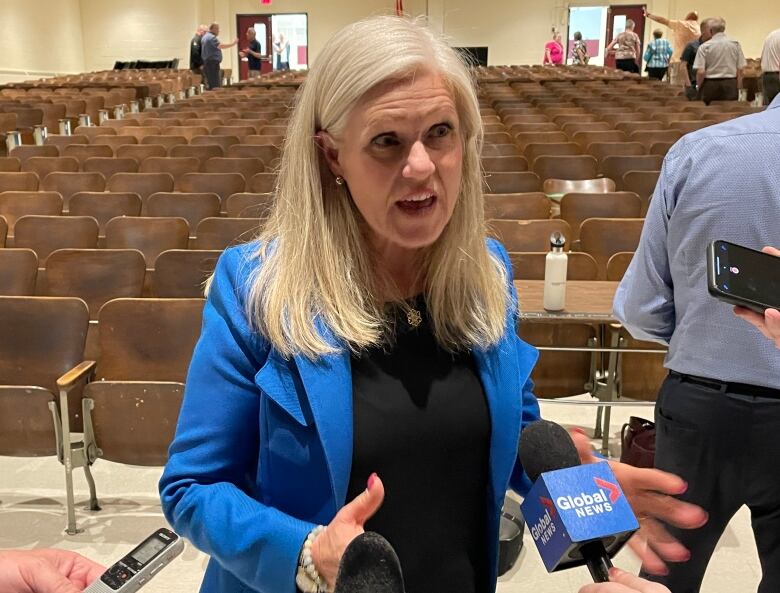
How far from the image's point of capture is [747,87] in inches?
493

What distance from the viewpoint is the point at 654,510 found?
971 mm

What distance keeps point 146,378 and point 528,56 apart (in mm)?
20413

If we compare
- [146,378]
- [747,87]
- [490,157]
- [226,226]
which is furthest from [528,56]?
[146,378]

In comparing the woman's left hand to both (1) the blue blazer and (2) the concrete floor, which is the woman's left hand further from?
(2) the concrete floor

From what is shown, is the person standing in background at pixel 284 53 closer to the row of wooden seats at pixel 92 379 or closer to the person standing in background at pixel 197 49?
the person standing in background at pixel 197 49

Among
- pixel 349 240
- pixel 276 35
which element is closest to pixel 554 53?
pixel 276 35

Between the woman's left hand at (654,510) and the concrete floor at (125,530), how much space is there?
1173 mm

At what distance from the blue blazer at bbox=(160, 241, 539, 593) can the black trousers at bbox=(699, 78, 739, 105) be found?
33.5 feet

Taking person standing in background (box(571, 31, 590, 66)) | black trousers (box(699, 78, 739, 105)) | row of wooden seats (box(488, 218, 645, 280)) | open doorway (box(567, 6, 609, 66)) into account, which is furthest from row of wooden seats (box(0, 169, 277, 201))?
open doorway (box(567, 6, 609, 66))

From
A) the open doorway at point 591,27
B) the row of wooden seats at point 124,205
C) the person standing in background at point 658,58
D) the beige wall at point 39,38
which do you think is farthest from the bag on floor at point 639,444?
the open doorway at point 591,27

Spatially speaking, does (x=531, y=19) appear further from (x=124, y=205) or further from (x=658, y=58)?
(x=124, y=205)

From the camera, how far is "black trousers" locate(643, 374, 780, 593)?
1.49m

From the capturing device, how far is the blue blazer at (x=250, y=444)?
0.93m

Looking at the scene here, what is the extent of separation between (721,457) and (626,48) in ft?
53.2
